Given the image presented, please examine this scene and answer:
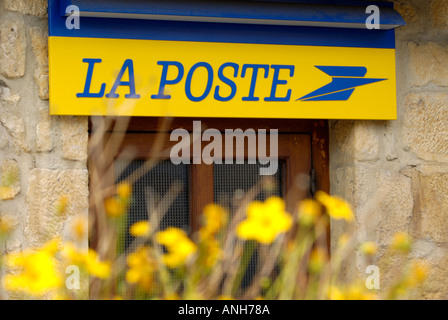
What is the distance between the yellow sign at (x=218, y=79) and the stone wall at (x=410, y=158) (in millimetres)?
130

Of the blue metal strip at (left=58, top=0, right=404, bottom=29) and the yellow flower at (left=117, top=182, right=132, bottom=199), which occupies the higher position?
the blue metal strip at (left=58, top=0, right=404, bottom=29)

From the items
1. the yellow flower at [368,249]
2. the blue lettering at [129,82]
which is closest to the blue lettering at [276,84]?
the blue lettering at [129,82]

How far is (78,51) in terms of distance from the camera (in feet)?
8.95

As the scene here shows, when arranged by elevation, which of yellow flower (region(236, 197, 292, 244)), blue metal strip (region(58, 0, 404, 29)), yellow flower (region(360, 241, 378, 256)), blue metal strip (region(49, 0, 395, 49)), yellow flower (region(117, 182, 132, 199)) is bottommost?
yellow flower (region(360, 241, 378, 256))

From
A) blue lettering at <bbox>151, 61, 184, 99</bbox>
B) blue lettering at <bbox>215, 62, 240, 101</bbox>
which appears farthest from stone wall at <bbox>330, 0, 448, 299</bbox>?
blue lettering at <bbox>151, 61, 184, 99</bbox>

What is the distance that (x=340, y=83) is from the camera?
301 centimetres

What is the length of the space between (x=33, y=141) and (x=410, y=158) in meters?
1.72

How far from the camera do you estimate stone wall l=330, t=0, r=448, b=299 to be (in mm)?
3039

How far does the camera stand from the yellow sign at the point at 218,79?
273 cm

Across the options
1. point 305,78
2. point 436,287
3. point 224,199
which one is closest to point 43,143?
point 224,199

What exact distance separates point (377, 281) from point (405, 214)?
13.3 inches

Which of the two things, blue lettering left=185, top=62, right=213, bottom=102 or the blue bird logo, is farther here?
the blue bird logo

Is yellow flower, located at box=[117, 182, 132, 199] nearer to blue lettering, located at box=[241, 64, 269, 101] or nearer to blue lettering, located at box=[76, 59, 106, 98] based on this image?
blue lettering, located at box=[76, 59, 106, 98]

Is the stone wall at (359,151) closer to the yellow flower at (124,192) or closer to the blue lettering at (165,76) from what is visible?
the yellow flower at (124,192)
